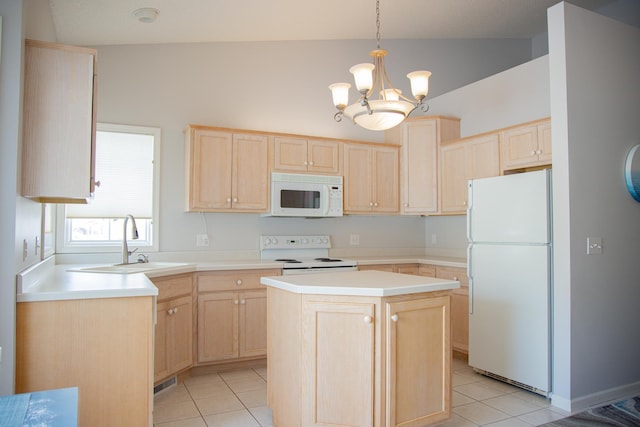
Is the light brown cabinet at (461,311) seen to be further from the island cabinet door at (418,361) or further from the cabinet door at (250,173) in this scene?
the cabinet door at (250,173)

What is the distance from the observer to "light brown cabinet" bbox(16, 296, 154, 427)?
1.94 m

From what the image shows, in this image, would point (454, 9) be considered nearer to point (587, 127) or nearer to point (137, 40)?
point (587, 127)

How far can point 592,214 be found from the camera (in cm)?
310

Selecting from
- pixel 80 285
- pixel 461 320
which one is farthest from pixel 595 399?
pixel 80 285

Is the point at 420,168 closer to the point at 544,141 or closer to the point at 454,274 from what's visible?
the point at 454,274

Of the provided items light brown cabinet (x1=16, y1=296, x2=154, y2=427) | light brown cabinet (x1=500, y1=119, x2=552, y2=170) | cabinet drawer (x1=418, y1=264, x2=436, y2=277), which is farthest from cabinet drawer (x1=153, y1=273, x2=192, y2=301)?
light brown cabinet (x1=500, y1=119, x2=552, y2=170)

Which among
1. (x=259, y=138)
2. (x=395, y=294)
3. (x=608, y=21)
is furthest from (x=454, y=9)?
(x=395, y=294)

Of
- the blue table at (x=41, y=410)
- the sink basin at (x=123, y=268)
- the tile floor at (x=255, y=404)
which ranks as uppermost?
the sink basin at (x=123, y=268)

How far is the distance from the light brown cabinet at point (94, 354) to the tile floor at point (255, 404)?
0.80m

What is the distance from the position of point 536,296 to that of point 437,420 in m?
1.27

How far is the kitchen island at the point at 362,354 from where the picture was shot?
2227 mm

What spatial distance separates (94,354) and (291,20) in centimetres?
325

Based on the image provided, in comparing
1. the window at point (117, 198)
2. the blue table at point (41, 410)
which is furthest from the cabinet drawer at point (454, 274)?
the blue table at point (41, 410)

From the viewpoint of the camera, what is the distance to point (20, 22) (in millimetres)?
1962
